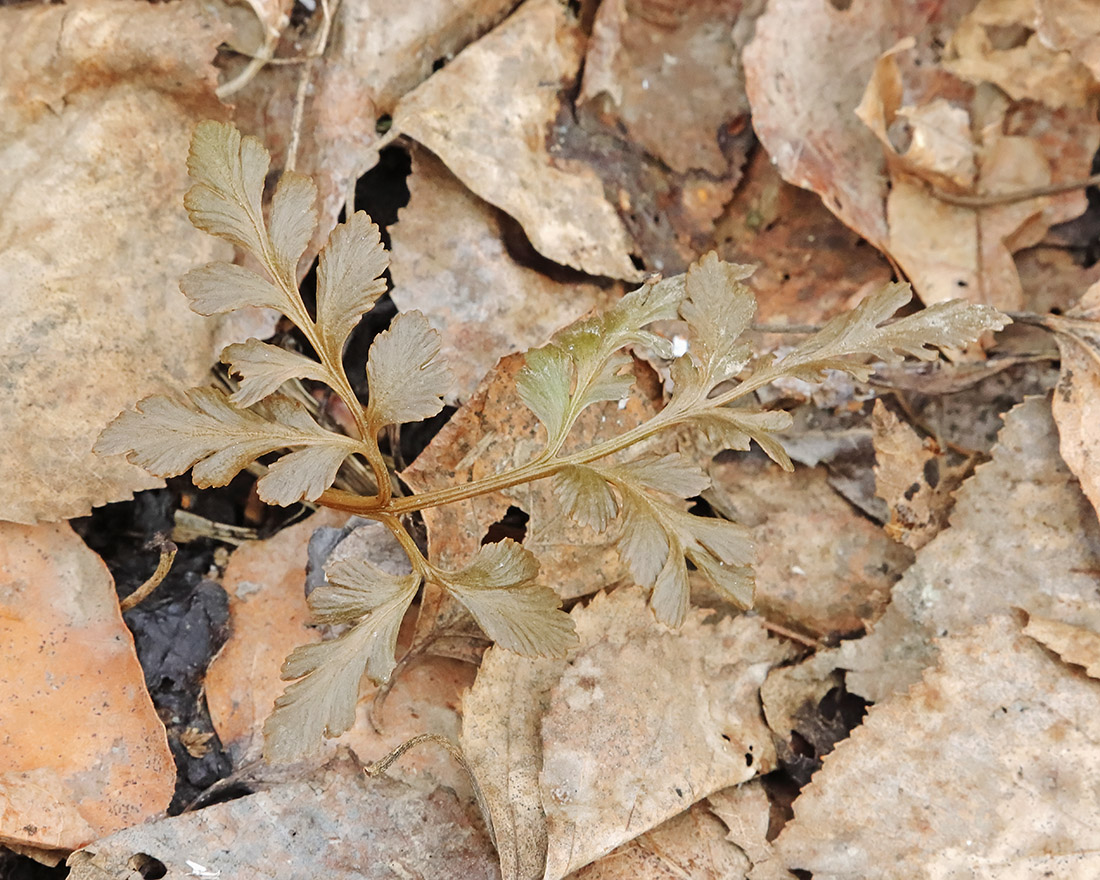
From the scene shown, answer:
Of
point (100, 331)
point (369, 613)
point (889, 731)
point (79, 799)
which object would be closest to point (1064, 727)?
point (889, 731)

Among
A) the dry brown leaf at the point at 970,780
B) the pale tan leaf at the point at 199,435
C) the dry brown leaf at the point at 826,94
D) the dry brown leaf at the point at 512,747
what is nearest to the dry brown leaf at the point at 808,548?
the dry brown leaf at the point at 970,780

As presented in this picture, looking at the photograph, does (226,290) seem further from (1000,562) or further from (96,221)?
(1000,562)

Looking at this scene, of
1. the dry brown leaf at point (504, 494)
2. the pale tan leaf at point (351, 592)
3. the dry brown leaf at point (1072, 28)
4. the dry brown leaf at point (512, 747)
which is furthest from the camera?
the dry brown leaf at point (1072, 28)

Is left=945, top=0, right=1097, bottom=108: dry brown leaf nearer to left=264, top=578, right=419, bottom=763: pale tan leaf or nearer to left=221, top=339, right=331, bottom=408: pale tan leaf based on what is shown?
left=221, top=339, right=331, bottom=408: pale tan leaf

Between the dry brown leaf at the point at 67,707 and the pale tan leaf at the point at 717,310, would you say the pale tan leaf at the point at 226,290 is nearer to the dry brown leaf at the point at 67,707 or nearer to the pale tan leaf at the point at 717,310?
the dry brown leaf at the point at 67,707

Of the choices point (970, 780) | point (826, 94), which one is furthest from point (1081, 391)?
point (826, 94)

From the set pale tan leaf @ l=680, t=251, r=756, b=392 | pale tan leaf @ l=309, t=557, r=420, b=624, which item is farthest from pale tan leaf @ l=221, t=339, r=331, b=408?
pale tan leaf @ l=680, t=251, r=756, b=392

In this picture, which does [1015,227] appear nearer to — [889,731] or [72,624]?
[889,731]
